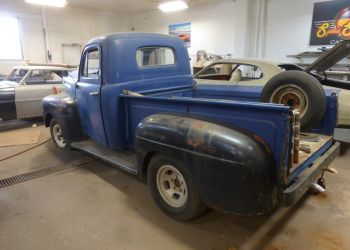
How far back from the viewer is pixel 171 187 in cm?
268

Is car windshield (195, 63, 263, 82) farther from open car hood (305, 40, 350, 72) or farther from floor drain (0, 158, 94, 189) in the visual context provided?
floor drain (0, 158, 94, 189)

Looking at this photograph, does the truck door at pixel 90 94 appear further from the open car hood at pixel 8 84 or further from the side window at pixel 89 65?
the open car hood at pixel 8 84

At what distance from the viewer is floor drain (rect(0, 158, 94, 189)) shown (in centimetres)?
361

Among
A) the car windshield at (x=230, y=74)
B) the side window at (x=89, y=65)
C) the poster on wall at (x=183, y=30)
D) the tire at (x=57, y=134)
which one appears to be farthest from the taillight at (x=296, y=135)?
the poster on wall at (x=183, y=30)

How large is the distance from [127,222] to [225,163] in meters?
1.33

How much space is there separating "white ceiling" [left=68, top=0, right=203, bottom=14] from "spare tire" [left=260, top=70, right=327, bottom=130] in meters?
8.48

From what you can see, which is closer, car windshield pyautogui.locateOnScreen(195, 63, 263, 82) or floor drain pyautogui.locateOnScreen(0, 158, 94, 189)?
floor drain pyautogui.locateOnScreen(0, 158, 94, 189)

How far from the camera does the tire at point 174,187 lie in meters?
2.36

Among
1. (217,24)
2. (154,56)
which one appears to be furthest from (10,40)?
(154,56)

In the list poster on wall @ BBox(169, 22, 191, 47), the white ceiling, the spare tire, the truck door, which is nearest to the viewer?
the spare tire

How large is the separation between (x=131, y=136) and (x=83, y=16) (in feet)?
36.2

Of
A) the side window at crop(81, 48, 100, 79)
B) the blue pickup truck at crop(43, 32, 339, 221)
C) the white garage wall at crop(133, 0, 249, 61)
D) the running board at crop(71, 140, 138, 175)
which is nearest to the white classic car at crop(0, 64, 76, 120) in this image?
the blue pickup truck at crop(43, 32, 339, 221)

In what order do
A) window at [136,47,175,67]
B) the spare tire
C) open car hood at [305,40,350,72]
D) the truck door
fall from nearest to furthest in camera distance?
the spare tire < the truck door < window at [136,47,175,67] < open car hood at [305,40,350,72]

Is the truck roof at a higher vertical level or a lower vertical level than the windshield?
higher
